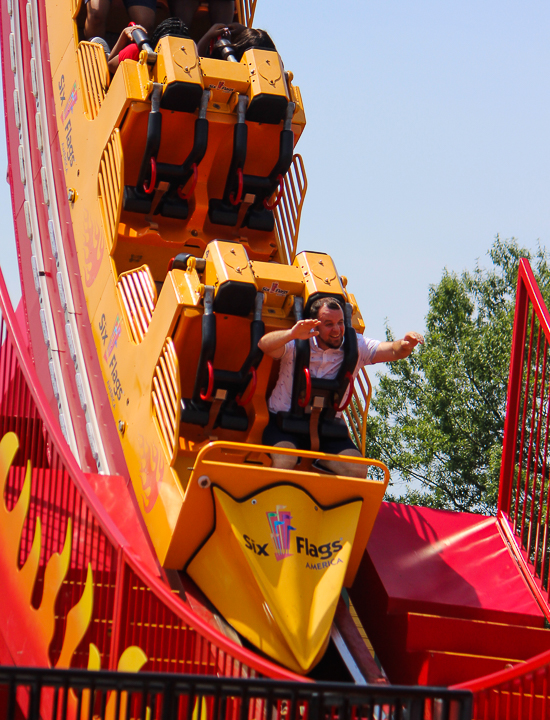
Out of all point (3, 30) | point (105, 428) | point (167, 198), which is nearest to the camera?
point (105, 428)

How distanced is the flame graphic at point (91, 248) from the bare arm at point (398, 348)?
89.8 inches

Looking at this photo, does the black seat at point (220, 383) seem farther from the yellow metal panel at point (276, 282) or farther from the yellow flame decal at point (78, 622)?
the yellow flame decal at point (78, 622)

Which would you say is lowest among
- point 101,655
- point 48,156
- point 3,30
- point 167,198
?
point 101,655

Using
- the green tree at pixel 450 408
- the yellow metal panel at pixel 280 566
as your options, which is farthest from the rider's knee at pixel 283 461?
the green tree at pixel 450 408

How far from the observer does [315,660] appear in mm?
4664

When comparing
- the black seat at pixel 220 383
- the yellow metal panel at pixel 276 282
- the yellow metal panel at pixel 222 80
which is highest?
the yellow metal panel at pixel 222 80

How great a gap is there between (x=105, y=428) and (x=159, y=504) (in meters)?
1.43

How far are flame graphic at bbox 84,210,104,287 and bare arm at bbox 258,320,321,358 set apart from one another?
2.07m

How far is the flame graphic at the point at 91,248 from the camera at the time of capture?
7.19 metres

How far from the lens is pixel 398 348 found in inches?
231

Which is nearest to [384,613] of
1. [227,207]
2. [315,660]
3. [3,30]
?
[315,660]

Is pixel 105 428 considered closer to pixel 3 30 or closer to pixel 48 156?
pixel 48 156

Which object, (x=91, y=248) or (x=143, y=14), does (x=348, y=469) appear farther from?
(x=143, y=14)

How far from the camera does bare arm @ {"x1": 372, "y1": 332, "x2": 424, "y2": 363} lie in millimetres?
5804
